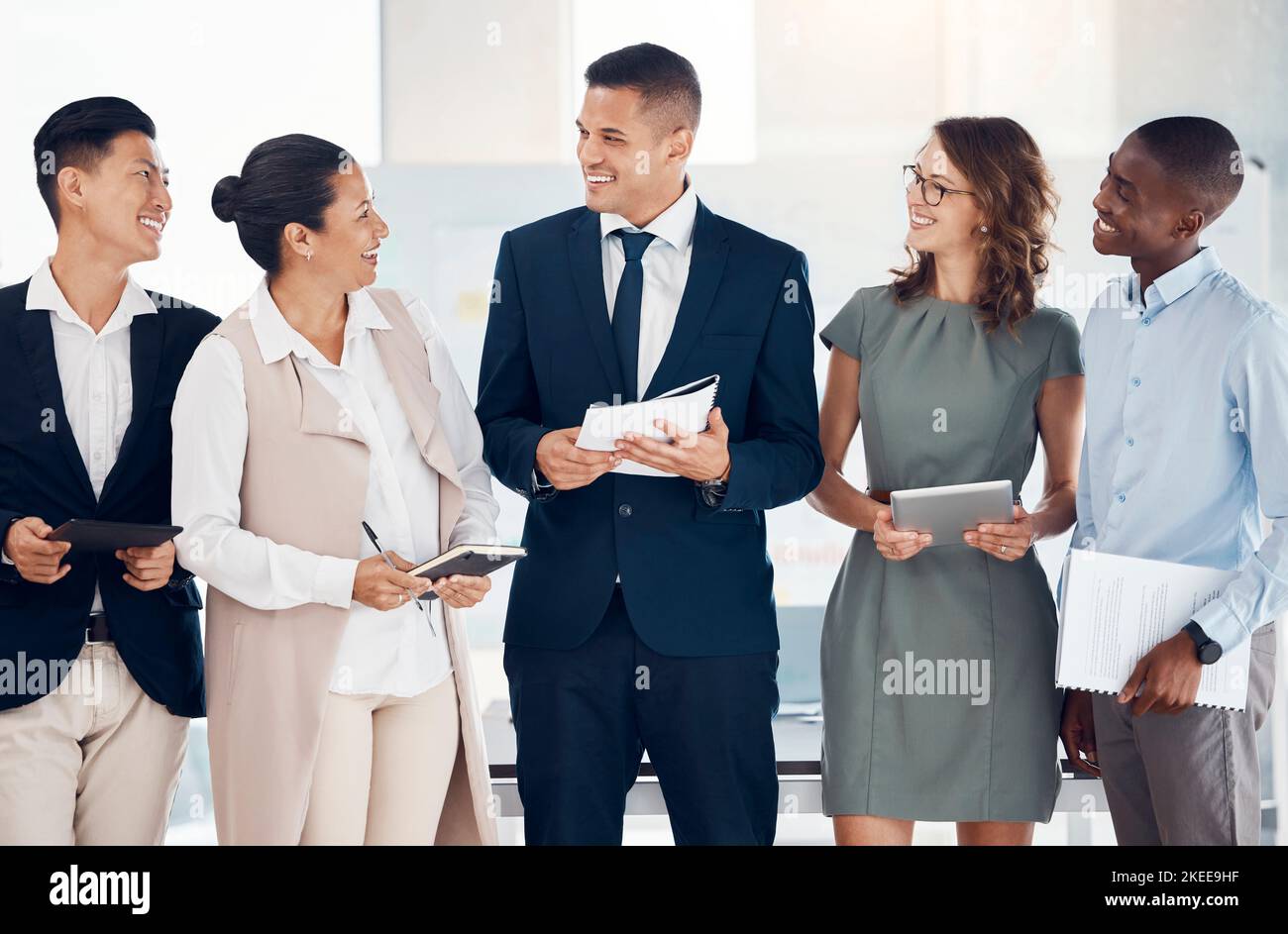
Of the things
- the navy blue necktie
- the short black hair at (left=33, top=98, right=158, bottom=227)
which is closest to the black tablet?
the short black hair at (left=33, top=98, right=158, bottom=227)

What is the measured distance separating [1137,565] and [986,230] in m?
0.72

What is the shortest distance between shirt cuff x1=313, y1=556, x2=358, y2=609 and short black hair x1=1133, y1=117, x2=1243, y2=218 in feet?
5.33

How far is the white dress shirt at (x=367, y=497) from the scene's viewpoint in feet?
6.47

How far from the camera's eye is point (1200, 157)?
2.18m

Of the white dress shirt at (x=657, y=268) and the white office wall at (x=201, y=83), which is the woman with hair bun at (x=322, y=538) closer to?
the white dress shirt at (x=657, y=268)

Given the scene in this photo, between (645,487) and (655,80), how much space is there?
2.53 ft

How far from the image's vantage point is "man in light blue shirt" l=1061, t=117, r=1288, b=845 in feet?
6.74

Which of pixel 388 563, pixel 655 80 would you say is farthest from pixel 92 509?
pixel 655 80

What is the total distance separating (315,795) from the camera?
6.55 ft

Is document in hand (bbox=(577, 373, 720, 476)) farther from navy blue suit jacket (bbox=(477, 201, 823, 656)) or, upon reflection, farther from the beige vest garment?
the beige vest garment

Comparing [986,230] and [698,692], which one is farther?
[986,230]

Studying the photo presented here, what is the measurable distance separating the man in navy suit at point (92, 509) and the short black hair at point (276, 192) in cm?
25

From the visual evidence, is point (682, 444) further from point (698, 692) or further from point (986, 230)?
point (986, 230)
